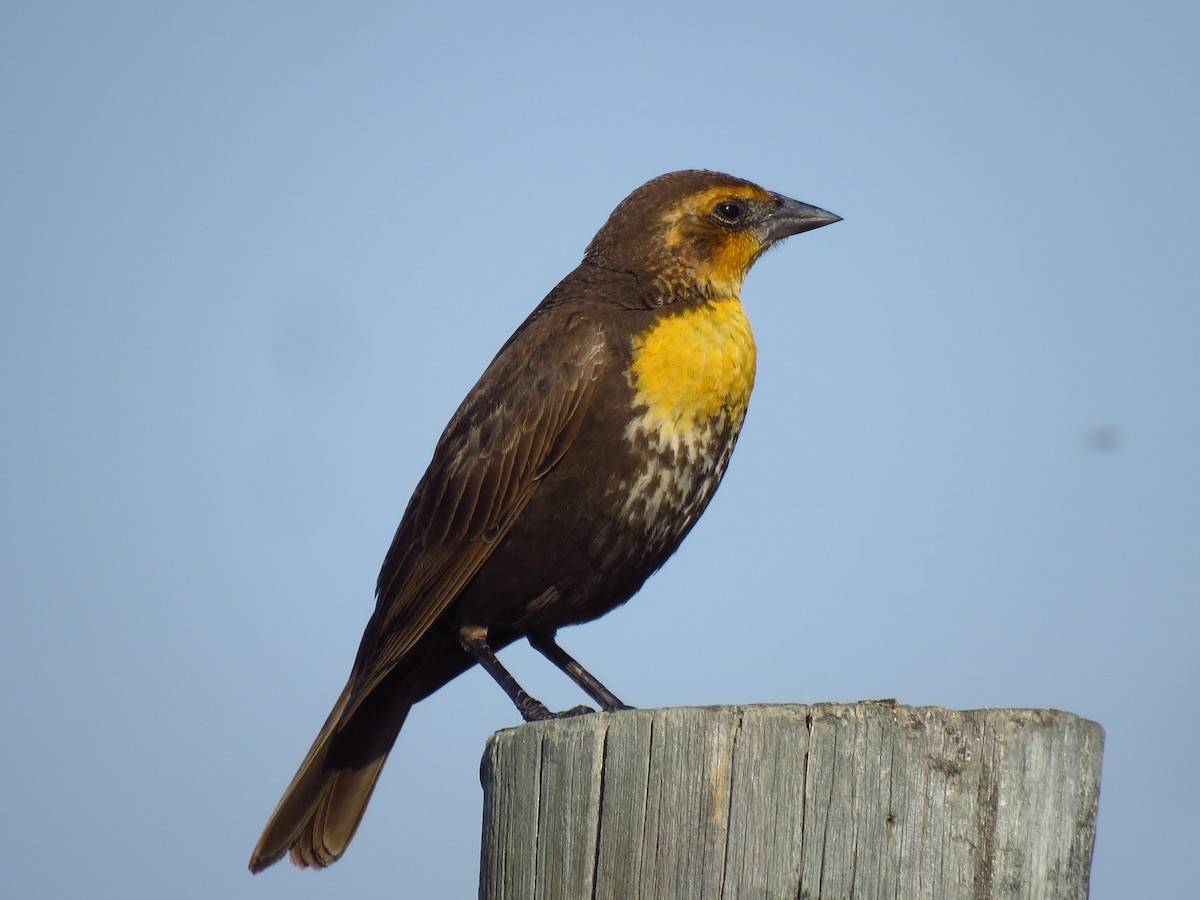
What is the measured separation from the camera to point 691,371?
176 inches

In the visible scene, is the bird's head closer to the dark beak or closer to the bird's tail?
the dark beak

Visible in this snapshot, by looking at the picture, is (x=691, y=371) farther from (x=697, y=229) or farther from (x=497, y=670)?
(x=497, y=670)

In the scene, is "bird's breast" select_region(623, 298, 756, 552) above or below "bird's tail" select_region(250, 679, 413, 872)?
above

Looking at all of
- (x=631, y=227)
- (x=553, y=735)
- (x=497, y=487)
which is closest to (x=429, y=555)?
(x=497, y=487)

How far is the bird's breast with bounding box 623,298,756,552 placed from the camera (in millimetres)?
4406

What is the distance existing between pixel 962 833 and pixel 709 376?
221 centimetres

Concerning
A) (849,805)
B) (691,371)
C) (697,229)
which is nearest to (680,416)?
(691,371)

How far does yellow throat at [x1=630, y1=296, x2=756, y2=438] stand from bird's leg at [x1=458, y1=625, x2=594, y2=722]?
964 mm

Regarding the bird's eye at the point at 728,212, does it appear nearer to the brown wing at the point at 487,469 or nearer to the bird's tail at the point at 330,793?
the brown wing at the point at 487,469

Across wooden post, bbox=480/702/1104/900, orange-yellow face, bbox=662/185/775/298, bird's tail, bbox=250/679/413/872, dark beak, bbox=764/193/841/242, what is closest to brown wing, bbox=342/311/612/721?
bird's tail, bbox=250/679/413/872

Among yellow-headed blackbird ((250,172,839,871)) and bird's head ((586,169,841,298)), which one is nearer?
yellow-headed blackbird ((250,172,839,871))

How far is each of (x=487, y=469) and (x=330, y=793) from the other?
3.95ft

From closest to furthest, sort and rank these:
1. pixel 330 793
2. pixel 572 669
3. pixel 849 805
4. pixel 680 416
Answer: pixel 849 805 → pixel 680 416 → pixel 330 793 → pixel 572 669

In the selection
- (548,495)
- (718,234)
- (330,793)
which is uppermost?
(718,234)
